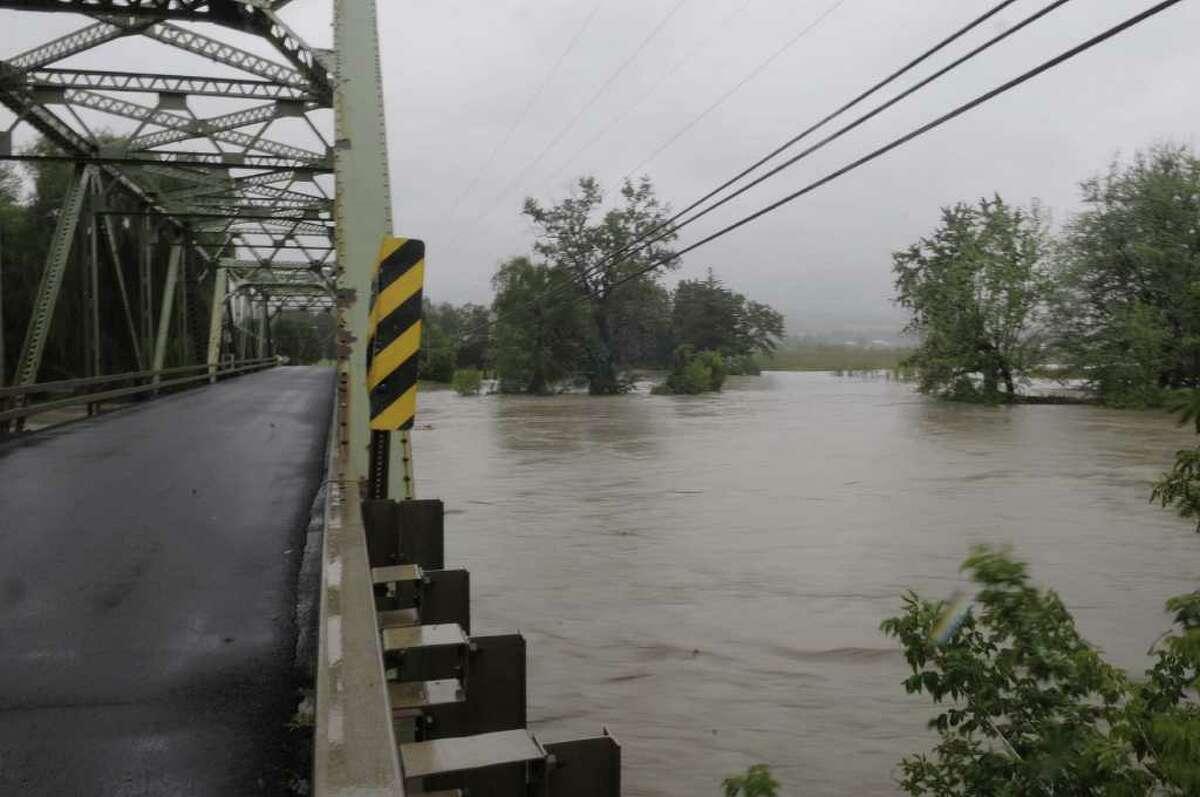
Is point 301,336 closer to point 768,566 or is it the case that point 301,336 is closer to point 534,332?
point 534,332

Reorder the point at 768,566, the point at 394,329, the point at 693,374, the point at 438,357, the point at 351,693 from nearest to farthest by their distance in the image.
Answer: the point at 351,693
the point at 394,329
the point at 768,566
the point at 693,374
the point at 438,357

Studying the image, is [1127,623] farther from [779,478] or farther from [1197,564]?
[779,478]

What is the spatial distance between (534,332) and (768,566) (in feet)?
130

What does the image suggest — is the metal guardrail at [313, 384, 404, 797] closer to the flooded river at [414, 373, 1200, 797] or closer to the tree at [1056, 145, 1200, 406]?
the flooded river at [414, 373, 1200, 797]

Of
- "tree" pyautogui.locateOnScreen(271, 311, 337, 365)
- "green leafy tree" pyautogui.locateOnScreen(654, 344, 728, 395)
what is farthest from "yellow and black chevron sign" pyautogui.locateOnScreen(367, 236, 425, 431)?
"tree" pyautogui.locateOnScreen(271, 311, 337, 365)

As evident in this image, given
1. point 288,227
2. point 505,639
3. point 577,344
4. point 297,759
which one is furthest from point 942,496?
point 577,344

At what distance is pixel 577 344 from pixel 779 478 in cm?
3343

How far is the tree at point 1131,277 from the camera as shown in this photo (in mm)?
32750

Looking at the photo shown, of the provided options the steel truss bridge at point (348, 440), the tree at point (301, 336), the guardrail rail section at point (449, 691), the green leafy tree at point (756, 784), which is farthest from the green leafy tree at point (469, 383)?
the tree at point (301, 336)

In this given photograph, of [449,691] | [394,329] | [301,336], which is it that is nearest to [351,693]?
[449,691]

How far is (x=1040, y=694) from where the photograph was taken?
13.0 feet

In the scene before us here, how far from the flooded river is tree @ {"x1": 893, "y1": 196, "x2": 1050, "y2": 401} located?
13.8 meters

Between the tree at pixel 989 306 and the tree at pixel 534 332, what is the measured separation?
16.5 metres

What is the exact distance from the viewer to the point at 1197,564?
34.1ft
